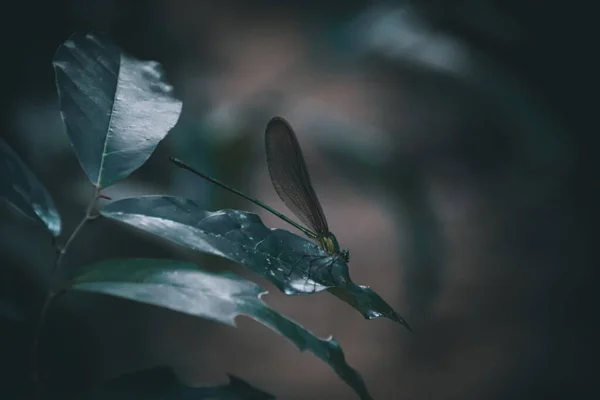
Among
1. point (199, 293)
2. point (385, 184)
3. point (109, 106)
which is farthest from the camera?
point (385, 184)

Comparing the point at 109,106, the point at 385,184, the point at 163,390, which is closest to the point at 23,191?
the point at 109,106

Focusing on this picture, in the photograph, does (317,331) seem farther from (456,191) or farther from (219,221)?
(219,221)

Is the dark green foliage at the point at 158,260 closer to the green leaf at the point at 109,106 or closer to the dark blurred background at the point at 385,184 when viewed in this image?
the green leaf at the point at 109,106

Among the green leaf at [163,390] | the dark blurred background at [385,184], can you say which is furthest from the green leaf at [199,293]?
the dark blurred background at [385,184]

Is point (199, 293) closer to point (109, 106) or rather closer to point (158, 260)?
point (158, 260)

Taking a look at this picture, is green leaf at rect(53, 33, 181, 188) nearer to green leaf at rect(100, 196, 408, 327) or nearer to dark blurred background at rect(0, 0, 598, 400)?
green leaf at rect(100, 196, 408, 327)

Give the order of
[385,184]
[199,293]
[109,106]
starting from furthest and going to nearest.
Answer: [385,184] → [109,106] → [199,293]
